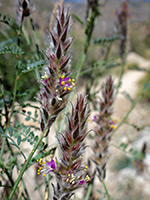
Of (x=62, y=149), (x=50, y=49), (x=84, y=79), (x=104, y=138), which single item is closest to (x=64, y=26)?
(x=50, y=49)

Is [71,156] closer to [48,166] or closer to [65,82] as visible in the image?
[48,166]

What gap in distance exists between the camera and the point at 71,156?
0.55 metres

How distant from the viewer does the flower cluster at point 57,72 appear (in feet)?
1.75

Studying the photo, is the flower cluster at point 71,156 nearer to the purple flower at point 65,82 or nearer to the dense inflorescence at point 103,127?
the purple flower at point 65,82

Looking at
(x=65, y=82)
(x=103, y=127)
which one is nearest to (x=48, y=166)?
(x=65, y=82)

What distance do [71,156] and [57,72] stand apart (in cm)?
24

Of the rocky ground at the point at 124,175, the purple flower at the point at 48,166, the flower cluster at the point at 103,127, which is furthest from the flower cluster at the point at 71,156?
the rocky ground at the point at 124,175

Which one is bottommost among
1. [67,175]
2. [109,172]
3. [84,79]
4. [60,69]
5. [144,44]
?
[109,172]

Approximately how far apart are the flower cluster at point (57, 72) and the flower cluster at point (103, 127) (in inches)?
17.2

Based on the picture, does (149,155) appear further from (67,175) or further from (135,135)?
(67,175)

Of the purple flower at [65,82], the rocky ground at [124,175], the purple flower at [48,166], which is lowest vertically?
the rocky ground at [124,175]

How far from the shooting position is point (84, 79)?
8.75 metres

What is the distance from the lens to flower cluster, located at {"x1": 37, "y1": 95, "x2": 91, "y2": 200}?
51cm

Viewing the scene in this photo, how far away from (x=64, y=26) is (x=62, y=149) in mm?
333
